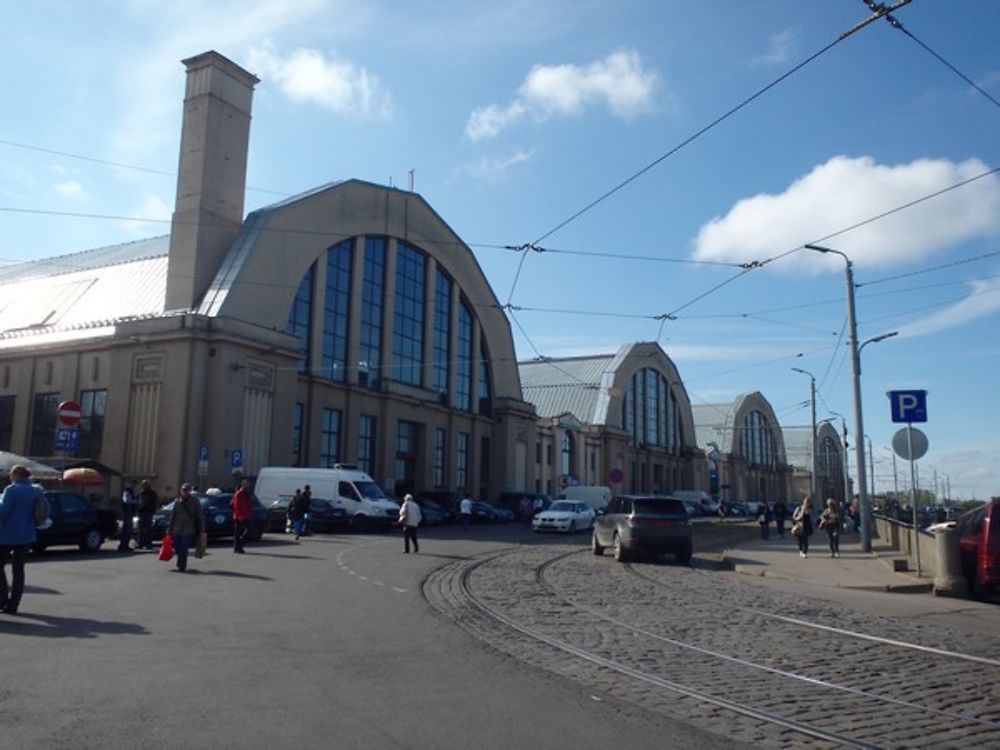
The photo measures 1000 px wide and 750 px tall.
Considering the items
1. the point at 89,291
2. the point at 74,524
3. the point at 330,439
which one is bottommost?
the point at 74,524

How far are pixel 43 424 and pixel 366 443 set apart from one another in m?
15.6

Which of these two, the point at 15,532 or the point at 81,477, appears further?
the point at 81,477

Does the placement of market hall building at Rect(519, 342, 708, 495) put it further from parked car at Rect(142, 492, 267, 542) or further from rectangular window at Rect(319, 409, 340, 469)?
parked car at Rect(142, 492, 267, 542)

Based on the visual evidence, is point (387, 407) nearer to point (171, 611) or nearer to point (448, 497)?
point (448, 497)

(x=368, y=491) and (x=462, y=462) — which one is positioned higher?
(x=462, y=462)

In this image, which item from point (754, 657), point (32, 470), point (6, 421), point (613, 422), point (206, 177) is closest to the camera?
point (754, 657)

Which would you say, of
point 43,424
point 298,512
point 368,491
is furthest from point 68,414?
point 43,424

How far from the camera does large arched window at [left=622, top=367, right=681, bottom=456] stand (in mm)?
81875

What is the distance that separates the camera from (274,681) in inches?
283

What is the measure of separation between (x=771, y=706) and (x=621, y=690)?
1.23 meters

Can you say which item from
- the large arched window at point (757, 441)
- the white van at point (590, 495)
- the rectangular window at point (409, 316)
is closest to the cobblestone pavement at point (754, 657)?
the rectangular window at point (409, 316)

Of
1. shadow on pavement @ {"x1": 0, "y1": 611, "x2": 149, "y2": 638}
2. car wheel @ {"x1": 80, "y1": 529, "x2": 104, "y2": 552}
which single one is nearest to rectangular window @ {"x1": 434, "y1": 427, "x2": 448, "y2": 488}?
car wheel @ {"x1": 80, "y1": 529, "x2": 104, "y2": 552}

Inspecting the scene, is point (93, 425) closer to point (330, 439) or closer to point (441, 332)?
point (330, 439)

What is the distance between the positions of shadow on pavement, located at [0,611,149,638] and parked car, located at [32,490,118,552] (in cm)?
1000
